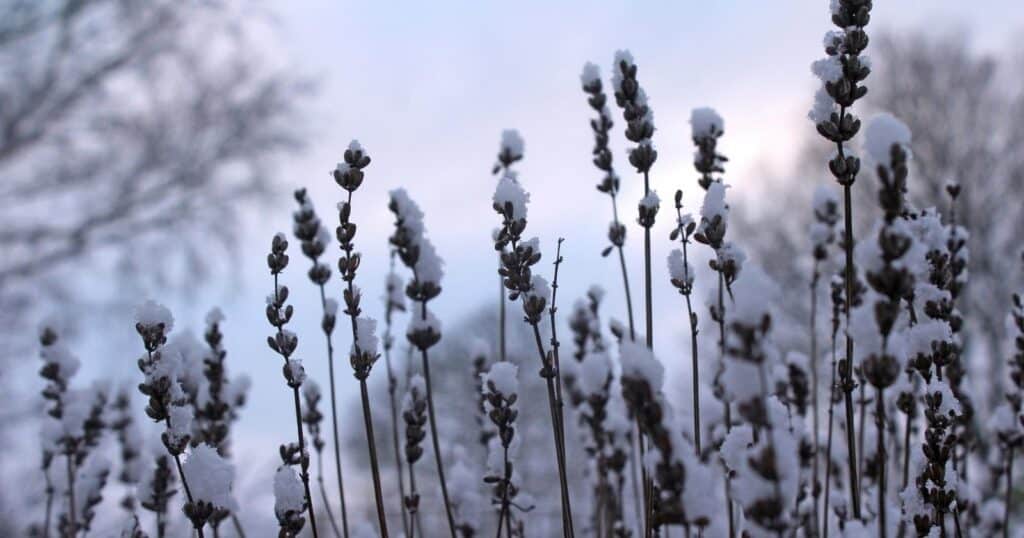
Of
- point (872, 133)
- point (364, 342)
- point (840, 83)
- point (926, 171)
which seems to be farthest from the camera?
point (926, 171)

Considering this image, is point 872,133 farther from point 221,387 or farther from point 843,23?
point 221,387

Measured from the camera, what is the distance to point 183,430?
1233mm

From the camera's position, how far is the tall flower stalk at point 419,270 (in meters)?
1.55

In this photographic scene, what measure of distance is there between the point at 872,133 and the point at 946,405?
0.60 metres

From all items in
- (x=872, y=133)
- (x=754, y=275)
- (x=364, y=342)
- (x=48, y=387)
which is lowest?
(x=754, y=275)

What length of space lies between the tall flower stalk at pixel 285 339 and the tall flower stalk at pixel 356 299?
0.09m

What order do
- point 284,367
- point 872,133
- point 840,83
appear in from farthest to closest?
point 284,367 → point 840,83 → point 872,133

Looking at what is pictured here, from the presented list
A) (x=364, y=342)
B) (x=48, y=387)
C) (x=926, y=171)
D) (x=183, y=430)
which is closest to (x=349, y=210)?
(x=364, y=342)

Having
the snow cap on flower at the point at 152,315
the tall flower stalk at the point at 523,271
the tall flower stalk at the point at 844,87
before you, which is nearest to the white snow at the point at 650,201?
the tall flower stalk at the point at 523,271

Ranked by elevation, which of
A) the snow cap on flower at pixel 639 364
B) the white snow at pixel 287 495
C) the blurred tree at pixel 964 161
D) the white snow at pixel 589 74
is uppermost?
the blurred tree at pixel 964 161

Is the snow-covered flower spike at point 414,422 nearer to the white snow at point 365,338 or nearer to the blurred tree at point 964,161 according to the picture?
the white snow at point 365,338

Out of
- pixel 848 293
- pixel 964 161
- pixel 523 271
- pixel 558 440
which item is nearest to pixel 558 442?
pixel 558 440

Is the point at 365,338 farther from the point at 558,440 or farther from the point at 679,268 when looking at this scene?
the point at 679,268

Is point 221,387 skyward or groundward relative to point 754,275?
skyward
